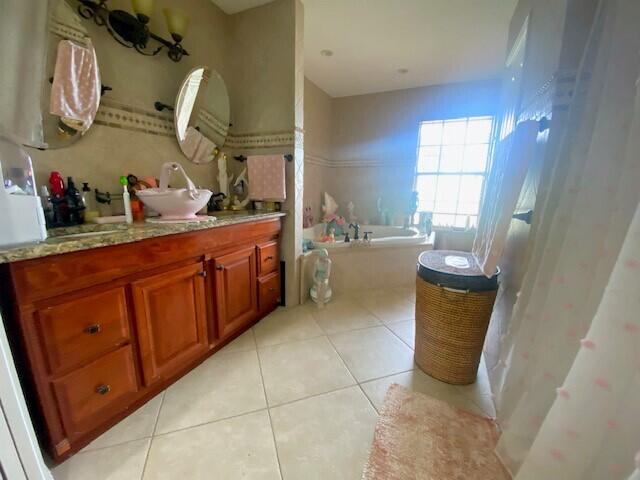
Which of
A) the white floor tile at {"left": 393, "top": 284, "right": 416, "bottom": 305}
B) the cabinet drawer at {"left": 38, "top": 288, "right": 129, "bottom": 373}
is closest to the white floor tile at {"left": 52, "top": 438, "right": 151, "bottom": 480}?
the cabinet drawer at {"left": 38, "top": 288, "right": 129, "bottom": 373}

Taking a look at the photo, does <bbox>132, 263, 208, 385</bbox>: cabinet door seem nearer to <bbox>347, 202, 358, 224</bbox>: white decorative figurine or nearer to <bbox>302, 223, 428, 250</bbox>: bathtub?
<bbox>302, 223, 428, 250</bbox>: bathtub

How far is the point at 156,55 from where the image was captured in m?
1.56

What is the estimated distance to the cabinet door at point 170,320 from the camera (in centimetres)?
114

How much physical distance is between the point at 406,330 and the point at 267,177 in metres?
1.61

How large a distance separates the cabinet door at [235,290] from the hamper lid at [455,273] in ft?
3.78

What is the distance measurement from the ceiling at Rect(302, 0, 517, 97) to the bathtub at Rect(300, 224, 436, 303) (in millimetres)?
1870

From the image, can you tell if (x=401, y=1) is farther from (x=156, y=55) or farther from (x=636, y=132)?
(x=636, y=132)

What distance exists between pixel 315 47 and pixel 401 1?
2.89 feet

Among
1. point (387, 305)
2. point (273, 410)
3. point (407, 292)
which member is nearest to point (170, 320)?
point (273, 410)

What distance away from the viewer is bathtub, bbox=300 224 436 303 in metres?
2.46

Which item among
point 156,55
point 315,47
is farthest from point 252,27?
point 156,55

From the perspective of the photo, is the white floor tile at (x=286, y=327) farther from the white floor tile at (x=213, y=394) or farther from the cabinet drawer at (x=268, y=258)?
the cabinet drawer at (x=268, y=258)

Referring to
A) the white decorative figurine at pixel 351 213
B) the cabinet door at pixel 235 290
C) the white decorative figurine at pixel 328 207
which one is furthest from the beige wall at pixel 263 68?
the white decorative figurine at pixel 351 213

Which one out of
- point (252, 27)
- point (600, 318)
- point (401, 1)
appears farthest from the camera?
point (252, 27)
